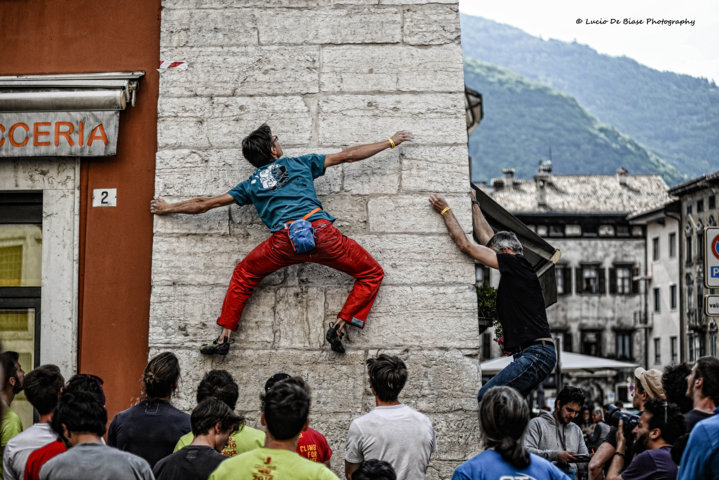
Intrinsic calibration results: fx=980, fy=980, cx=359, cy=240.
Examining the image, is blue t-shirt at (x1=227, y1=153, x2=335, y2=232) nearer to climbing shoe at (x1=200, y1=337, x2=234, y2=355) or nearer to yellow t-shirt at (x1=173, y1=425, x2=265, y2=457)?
climbing shoe at (x1=200, y1=337, x2=234, y2=355)

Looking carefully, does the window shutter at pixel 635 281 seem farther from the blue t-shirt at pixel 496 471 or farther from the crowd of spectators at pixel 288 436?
the blue t-shirt at pixel 496 471

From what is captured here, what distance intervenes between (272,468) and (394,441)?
5.38 feet

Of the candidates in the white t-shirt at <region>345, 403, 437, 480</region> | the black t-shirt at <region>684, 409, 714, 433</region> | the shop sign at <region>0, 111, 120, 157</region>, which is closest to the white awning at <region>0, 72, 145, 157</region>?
the shop sign at <region>0, 111, 120, 157</region>

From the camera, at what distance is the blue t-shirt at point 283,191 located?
24.6 ft

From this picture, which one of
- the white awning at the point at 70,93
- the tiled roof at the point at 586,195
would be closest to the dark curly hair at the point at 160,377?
the white awning at the point at 70,93

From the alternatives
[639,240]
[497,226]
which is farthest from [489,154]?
[497,226]

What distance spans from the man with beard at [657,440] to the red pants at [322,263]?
2.62m

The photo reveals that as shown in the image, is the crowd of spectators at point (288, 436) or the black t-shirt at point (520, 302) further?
the black t-shirt at point (520, 302)

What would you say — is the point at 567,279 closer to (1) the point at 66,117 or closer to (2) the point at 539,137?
(1) the point at 66,117

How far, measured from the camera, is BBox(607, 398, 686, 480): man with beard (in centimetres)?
531

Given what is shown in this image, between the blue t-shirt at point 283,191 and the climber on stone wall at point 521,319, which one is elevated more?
the blue t-shirt at point 283,191

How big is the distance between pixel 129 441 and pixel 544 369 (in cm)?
299

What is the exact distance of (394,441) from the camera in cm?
566

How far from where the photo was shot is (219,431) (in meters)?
5.04
